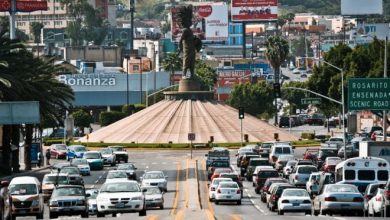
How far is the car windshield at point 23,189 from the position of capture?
195ft

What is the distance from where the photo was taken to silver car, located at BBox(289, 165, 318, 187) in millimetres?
78938

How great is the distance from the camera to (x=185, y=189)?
269 feet

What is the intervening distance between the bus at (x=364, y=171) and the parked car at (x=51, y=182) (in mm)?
14964

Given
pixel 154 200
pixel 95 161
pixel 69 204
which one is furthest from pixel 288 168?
pixel 69 204

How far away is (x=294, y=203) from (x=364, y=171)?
5017 mm

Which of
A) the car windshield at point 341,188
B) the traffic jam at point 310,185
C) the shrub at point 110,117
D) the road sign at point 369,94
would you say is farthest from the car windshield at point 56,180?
the shrub at point 110,117

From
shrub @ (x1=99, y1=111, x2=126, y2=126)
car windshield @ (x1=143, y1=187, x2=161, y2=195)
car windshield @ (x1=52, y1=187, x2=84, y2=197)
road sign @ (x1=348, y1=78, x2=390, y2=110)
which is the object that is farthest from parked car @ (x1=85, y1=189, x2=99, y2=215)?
shrub @ (x1=99, y1=111, x2=126, y2=126)

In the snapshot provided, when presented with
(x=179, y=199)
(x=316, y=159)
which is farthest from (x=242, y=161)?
(x=179, y=199)

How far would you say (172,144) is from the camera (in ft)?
436

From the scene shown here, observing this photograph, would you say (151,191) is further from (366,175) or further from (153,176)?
(153,176)

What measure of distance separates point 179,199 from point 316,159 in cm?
2758

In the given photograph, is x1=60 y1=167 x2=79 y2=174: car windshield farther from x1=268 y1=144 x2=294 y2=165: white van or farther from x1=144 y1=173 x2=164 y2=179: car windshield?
x1=268 y1=144 x2=294 y2=165: white van

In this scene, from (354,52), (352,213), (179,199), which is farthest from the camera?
(354,52)

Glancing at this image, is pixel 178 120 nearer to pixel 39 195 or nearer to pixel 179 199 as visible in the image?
pixel 179 199
